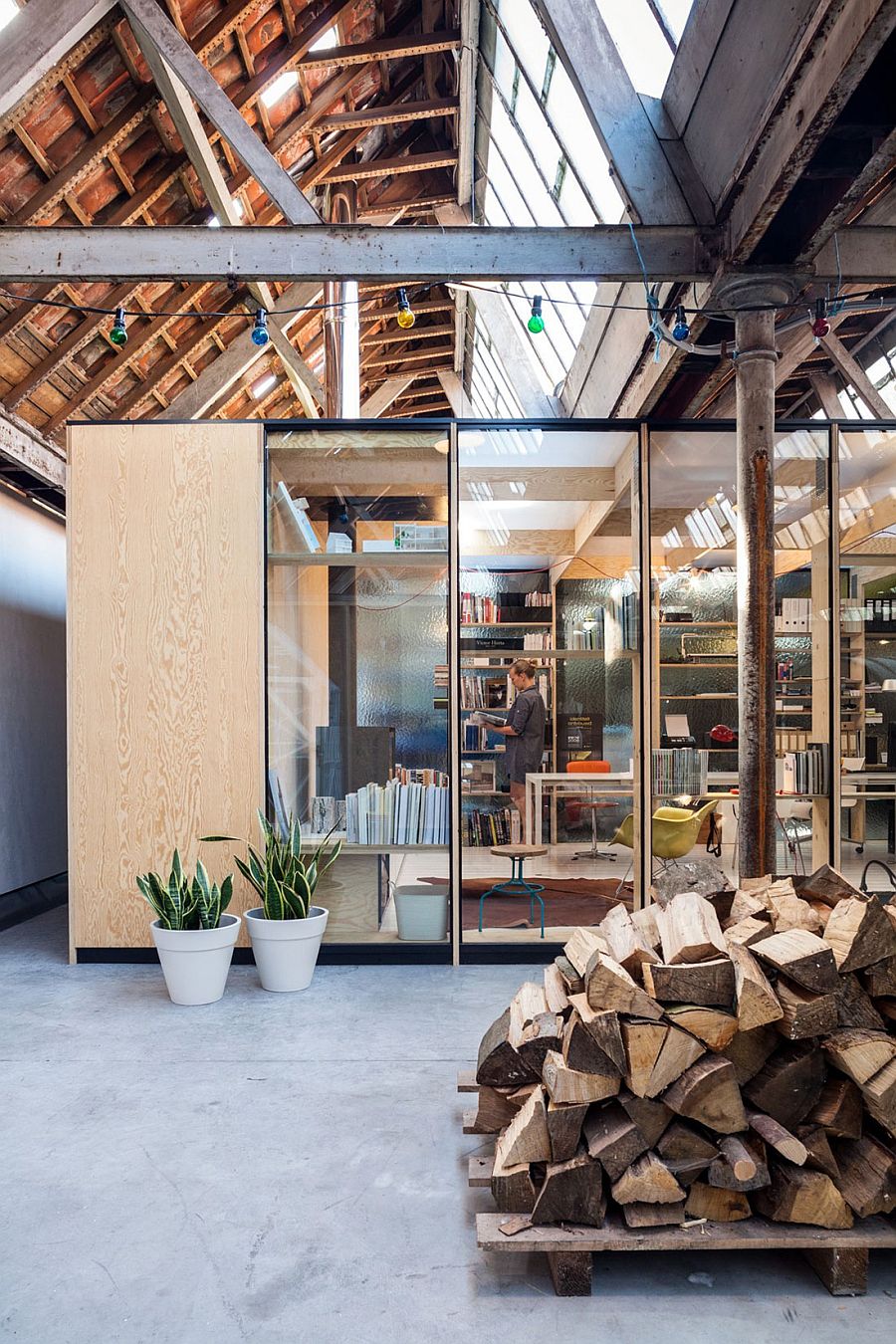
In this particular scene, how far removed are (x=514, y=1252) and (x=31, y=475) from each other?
18.9 feet

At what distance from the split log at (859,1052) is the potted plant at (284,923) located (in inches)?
97.2

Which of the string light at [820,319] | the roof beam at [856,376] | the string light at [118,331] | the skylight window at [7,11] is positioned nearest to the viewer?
the string light at [820,319]

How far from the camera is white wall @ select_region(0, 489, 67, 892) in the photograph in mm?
6148

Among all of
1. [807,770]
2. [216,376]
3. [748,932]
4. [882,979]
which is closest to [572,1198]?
[748,932]

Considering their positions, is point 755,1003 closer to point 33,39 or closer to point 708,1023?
point 708,1023

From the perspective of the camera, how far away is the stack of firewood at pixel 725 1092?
2.04 m

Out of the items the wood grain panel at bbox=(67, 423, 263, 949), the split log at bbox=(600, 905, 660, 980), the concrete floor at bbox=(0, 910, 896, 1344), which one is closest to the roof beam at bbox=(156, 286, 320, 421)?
the wood grain panel at bbox=(67, 423, 263, 949)

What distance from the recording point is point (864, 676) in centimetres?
534

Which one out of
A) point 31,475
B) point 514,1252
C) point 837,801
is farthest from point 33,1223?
point 31,475

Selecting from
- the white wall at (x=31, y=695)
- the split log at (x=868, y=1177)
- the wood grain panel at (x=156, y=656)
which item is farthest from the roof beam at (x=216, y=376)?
the split log at (x=868, y=1177)

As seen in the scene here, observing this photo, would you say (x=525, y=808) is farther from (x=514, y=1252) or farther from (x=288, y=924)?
(x=514, y=1252)

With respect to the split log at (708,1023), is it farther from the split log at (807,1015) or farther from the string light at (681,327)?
the string light at (681,327)

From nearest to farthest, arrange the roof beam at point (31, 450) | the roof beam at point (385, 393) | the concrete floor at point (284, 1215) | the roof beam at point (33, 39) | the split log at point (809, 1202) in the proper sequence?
the concrete floor at point (284, 1215) < the split log at point (809, 1202) < the roof beam at point (33, 39) < the roof beam at point (31, 450) < the roof beam at point (385, 393)

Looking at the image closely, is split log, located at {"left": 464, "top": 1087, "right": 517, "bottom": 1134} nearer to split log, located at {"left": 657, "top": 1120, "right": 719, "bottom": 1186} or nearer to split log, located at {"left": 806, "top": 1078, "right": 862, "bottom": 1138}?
split log, located at {"left": 657, "top": 1120, "right": 719, "bottom": 1186}
